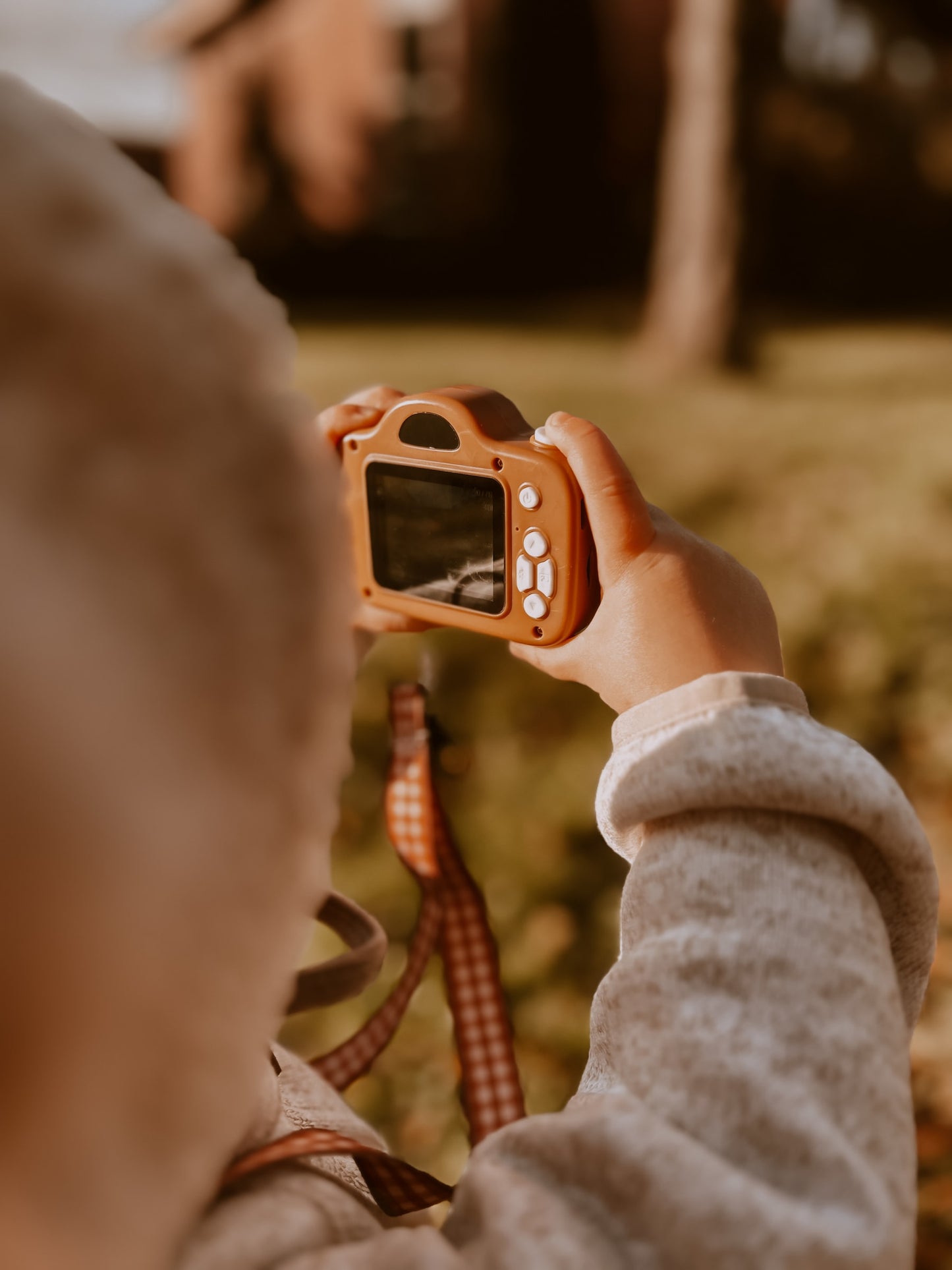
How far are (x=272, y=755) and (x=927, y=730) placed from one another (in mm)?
1898

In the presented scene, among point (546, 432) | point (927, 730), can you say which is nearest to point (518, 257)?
point (927, 730)

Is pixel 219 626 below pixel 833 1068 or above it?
above

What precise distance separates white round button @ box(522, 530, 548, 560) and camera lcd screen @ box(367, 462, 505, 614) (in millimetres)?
39

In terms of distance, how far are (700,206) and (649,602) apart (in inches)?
159

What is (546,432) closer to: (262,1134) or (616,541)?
(616,541)

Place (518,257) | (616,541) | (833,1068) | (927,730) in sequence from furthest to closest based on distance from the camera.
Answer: (518,257)
(927,730)
(616,541)
(833,1068)

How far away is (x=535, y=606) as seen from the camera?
0.73m

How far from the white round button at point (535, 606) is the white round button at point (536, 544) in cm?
3

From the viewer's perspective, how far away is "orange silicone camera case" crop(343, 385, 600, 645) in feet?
2.29

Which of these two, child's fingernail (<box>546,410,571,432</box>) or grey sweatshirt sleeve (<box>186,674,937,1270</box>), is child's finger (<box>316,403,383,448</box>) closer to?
child's fingernail (<box>546,410,571,432</box>)

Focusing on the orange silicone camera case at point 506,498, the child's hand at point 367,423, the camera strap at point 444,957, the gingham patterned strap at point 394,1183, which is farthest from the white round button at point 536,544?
the gingham patterned strap at point 394,1183

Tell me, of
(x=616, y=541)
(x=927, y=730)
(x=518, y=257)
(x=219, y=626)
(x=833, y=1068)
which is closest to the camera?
(x=219, y=626)

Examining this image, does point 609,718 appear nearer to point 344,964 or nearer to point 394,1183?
point 344,964

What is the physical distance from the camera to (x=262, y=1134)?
469 mm
